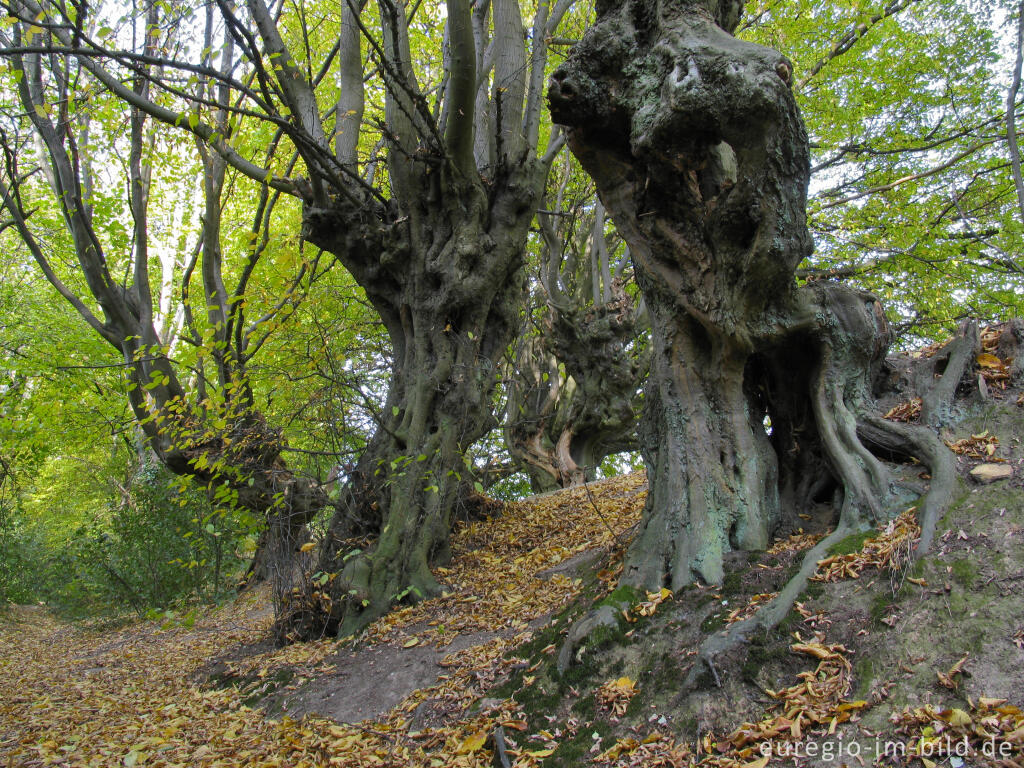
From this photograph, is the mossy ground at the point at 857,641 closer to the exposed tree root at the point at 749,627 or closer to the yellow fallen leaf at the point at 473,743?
the exposed tree root at the point at 749,627

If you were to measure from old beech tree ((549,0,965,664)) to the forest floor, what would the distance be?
317mm

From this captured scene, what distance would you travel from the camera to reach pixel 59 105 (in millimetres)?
7586

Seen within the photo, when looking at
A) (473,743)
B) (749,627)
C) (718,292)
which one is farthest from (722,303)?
(473,743)

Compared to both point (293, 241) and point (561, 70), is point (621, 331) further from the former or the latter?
point (561, 70)

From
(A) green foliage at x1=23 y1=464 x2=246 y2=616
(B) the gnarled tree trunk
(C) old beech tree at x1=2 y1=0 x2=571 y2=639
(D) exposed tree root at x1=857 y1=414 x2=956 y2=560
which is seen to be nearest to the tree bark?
(C) old beech tree at x1=2 y1=0 x2=571 y2=639

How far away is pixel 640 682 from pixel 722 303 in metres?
2.36

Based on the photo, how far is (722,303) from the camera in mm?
3838

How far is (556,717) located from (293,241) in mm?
6321

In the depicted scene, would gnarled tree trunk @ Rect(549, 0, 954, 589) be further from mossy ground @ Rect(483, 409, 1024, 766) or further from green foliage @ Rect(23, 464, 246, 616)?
green foliage @ Rect(23, 464, 246, 616)

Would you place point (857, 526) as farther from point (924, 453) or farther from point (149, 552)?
point (149, 552)

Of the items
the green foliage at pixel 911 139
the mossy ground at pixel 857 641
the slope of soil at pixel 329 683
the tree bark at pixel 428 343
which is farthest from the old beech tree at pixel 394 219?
the green foliage at pixel 911 139

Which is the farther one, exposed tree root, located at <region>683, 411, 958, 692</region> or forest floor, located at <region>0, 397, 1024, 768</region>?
exposed tree root, located at <region>683, 411, 958, 692</region>

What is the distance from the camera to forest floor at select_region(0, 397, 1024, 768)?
2252 millimetres

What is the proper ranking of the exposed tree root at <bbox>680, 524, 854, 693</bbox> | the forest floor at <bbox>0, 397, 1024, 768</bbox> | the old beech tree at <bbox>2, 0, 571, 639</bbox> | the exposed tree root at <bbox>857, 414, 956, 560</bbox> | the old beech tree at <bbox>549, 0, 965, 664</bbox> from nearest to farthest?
the forest floor at <bbox>0, 397, 1024, 768</bbox> → the exposed tree root at <bbox>680, 524, 854, 693</bbox> → the exposed tree root at <bbox>857, 414, 956, 560</bbox> → the old beech tree at <bbox>549, 0, 965, 664</bbox> → the old beech tree at <bbox>2, 0, 571, 639</bbox>
